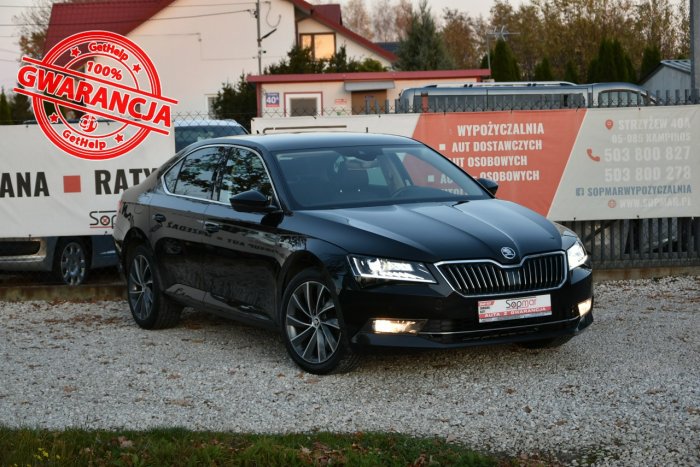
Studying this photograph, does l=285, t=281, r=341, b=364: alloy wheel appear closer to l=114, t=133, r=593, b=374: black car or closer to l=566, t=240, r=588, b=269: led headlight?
l=114, t=133, r=593, b=374: black car

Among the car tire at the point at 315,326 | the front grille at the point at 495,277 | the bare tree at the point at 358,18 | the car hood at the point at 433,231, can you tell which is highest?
the bare tree at the point at 358,18

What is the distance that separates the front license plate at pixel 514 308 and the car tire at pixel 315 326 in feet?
3.03

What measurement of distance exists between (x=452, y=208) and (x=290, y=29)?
4697 centimetres

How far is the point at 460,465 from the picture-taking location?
5.64 meters

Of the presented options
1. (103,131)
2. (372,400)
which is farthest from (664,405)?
(103,131)

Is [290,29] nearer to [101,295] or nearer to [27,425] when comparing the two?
[101,295]

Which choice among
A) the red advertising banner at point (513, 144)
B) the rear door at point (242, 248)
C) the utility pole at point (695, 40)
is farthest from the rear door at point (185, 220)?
the utility pole at point (695, 40)

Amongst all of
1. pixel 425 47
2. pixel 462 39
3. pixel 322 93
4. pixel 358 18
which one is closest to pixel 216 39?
pixel 425 47

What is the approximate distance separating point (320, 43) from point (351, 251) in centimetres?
5010

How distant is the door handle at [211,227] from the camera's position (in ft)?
30.2

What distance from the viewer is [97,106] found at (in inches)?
528

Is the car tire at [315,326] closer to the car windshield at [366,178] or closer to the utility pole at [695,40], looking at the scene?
the car windshield at [366,178]

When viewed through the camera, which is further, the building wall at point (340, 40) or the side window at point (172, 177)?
the building wall at point (340, 40)

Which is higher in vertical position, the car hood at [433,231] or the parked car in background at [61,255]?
the car hood at [433,231]
